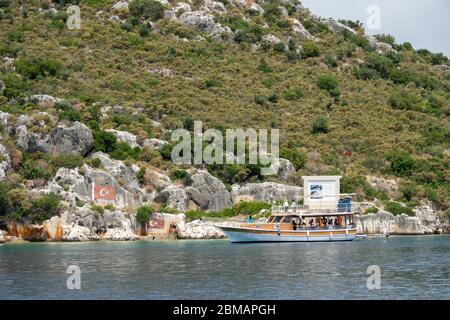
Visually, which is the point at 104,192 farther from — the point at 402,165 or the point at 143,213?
the point at 402,165

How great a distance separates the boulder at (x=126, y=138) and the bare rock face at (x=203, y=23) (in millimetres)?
46325

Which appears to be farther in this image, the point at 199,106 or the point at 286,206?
the point at 199,106

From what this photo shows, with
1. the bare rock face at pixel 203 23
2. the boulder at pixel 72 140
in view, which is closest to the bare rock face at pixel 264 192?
the boulder at pixel 72 140

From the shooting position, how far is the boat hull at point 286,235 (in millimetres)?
70000

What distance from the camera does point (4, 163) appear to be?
72.8 m

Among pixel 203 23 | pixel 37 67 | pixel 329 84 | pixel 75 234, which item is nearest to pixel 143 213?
pixel 75 234

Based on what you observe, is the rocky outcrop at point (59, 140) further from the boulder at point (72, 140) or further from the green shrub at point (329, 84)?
the green shrub at point (329, 84)

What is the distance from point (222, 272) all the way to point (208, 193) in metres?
38.2

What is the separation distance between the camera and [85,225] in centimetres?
6950

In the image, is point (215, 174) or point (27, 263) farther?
point (215, 174)

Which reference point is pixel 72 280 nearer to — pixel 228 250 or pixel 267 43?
pixel 228 250

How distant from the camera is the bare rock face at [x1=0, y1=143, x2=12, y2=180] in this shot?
237 ft
